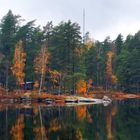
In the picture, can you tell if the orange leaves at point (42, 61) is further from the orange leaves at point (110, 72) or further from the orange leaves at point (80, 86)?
the orange leaves at point (110, 72)

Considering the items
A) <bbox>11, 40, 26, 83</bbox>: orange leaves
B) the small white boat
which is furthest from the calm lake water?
<bbox>11, 40, 26, 83</bbox>: orange leaves

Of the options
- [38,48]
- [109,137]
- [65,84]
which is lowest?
[109,137]

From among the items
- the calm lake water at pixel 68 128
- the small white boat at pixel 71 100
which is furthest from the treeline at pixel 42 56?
the calm lake water at pixel 68 128

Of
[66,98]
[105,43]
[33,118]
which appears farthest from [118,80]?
[33,118]

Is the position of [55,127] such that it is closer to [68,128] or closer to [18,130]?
[68,128]

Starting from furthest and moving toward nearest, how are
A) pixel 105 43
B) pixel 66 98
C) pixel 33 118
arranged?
pixel 105 43 → pixel 66 98 → pixel 33 118

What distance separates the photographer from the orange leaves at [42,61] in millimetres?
80188

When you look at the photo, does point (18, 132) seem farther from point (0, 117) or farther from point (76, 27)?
point (76, 27)

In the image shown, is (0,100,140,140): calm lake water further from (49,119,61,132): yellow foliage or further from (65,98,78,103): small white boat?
(65,98,78,103): small white boat

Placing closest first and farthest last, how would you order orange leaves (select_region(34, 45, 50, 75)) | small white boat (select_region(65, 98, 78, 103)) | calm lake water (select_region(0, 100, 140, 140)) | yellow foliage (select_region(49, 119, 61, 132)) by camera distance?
1. calm lake water (select_region(0, 100, 140, 140))
2. yellow foliage (select_region(49, 119, 61, 132))
3. small white boat (select_region(65, 98, 78, 103))
4. orange leaves (select_region(34, 45, 50, 75))

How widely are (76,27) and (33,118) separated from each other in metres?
43.6

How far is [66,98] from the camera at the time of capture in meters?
74.4

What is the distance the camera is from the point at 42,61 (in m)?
80.2

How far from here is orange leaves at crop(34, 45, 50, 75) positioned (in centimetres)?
8019
